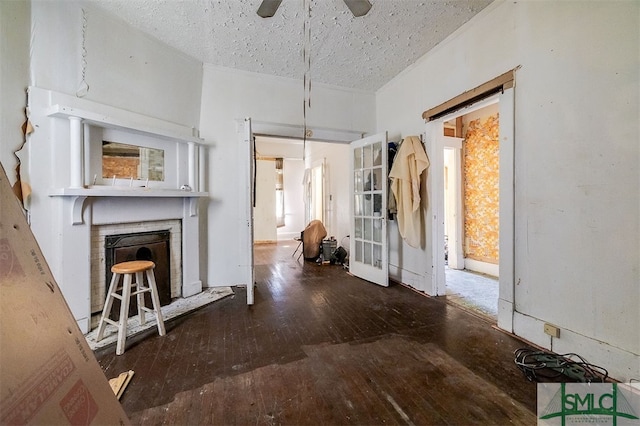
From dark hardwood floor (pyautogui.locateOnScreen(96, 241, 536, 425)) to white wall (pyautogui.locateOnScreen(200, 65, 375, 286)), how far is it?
807mm

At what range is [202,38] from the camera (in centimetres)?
286

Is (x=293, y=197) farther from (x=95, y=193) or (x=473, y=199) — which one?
(x=95, y=193)

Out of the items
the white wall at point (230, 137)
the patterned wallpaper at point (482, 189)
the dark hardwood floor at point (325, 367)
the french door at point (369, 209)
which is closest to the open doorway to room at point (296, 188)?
the french door at point (369, 209)

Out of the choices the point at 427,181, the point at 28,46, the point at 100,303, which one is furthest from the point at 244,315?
the point at 28,46

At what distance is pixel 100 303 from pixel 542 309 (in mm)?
3782

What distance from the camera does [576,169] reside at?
1877 mm

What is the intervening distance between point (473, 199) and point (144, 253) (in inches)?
188

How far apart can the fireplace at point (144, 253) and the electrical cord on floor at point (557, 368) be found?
3.29 metres

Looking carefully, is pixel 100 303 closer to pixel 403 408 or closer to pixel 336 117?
pixel 403 408

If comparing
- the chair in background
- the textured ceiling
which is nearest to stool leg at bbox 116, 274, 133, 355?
the textured ceiling

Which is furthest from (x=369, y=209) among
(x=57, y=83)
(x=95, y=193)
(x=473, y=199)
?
(x=57, y=83)

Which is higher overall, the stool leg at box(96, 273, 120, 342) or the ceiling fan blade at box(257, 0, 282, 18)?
the ceiling fan blade at box(257, 0, 282, 18)

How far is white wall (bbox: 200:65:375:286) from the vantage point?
345 cm

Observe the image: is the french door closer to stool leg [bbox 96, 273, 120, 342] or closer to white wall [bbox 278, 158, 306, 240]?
stool leg [bbox 96, 273, 120, 342]
